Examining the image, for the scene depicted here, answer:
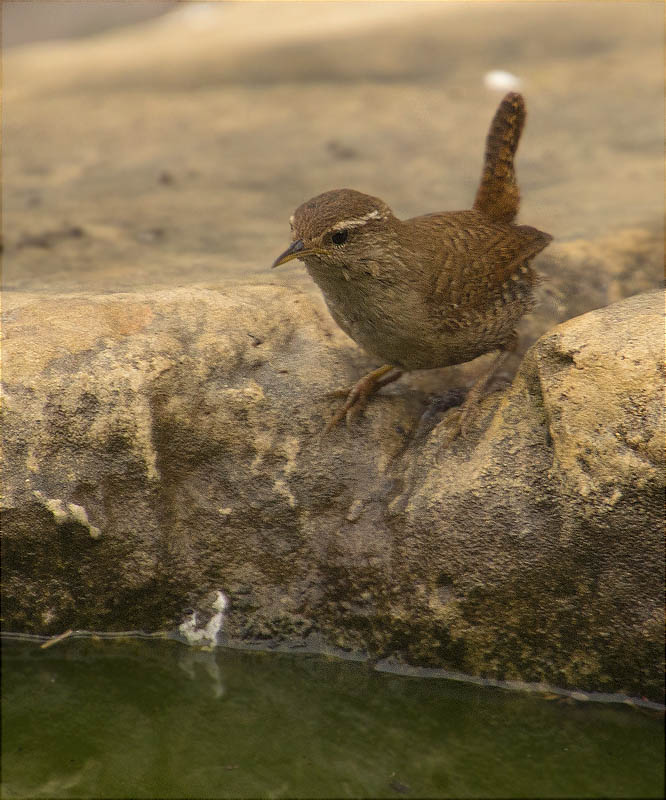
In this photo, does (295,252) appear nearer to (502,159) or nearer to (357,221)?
(357,221)

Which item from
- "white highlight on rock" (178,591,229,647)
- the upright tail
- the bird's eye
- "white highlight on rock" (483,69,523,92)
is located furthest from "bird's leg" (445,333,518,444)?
"white highlight on rock" (483,69,523,92)

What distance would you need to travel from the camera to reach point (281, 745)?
3.45 metres

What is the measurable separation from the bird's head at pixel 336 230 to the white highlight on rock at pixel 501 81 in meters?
5.27

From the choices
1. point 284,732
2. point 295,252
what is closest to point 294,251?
point 295,252

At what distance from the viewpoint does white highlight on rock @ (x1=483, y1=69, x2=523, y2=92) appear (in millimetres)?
8250

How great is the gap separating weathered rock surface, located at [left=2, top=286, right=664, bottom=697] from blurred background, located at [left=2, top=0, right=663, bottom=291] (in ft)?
2.88

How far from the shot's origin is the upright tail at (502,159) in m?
3.93

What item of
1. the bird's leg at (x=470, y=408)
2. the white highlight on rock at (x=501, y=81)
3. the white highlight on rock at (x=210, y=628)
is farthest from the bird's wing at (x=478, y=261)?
the white highlight on rock at (x=501, y=81)

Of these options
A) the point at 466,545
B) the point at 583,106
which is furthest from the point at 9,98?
the point at 466,545

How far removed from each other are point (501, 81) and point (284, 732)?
6.46 m

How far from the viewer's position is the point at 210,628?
12.5 feet

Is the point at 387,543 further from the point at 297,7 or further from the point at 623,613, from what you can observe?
the point at 297,7

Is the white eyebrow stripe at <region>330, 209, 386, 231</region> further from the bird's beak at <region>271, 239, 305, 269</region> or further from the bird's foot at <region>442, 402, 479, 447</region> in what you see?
the bird's foot at <region>442, 402, 479, 447</region>

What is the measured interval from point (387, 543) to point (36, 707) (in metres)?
1.48
